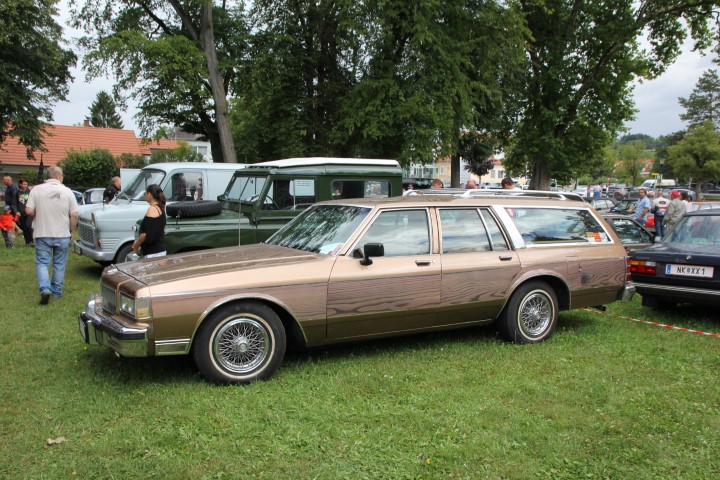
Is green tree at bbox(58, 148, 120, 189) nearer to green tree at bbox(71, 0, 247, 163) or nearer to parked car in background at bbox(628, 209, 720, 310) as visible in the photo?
green tree at bbox(71, 0, 247, 163)

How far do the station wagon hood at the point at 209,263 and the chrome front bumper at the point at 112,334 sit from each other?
1.32 feet

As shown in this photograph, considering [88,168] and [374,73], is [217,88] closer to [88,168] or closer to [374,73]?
[374,73]

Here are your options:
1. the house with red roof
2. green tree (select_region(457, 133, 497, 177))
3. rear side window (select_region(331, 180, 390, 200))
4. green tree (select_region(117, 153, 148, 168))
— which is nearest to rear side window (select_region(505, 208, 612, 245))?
rear side window (select_region(331, 180, 390, 200))

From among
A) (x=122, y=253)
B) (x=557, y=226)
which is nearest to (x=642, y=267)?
(x=557, y=226)

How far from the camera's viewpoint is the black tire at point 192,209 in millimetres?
8538

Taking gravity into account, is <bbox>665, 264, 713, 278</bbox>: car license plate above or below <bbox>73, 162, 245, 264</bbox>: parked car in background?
below

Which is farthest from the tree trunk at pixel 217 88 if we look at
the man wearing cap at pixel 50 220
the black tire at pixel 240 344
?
the black tire at pixel 240 344

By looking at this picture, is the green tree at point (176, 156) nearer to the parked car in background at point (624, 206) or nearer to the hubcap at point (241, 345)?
the parked car in background at point (624, 206)

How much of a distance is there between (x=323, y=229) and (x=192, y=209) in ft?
12.3

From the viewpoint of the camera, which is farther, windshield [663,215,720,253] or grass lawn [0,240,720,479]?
windshield [663,215,720,253]

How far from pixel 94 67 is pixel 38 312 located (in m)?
16.8

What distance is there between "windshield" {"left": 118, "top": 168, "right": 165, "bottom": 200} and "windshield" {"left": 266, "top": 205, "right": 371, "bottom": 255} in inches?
216

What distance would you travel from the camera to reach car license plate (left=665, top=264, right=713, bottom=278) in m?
6.73

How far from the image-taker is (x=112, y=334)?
172 inches
